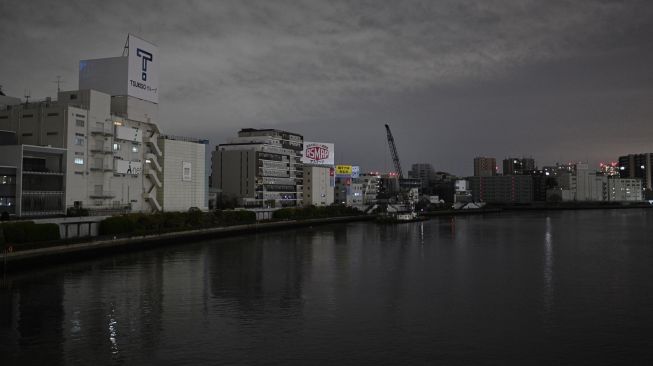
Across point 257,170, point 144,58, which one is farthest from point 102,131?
point 257,170

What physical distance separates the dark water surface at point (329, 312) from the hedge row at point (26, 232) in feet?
9.53

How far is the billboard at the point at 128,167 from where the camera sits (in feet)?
153

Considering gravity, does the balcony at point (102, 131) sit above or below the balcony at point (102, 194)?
above

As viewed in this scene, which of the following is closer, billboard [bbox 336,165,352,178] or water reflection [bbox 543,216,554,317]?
water reflection [bbox 543,216,554,317]

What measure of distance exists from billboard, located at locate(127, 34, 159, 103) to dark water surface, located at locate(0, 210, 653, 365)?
68.8 ft

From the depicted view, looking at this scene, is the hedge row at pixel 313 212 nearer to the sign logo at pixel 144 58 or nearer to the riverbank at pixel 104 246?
the riverbank at pixel 104 246

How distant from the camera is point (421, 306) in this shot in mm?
20266

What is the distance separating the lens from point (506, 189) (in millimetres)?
168875

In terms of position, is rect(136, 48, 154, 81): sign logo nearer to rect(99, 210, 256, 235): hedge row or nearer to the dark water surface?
rect(99, 210, 256, 235): hedge row

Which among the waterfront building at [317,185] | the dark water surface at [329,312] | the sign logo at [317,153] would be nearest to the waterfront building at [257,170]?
the waterfront building at [317,185]

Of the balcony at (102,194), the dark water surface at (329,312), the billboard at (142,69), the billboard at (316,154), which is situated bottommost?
the dark water surface at (329,312)

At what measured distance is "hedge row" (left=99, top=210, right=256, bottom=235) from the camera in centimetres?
3953

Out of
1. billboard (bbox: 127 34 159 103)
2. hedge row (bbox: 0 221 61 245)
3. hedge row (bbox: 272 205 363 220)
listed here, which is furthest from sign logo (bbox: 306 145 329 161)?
hedge row (bbox: 0 221 61 245)

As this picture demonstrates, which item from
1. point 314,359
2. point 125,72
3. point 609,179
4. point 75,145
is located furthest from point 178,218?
point 609,179
